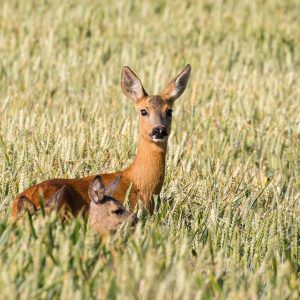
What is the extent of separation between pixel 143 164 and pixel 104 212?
1295 mm

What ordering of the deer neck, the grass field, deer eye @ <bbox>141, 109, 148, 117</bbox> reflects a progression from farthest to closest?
deer eye @ <bbox>141, 109, 148, 117</bbox> → the deer neck → the grass field

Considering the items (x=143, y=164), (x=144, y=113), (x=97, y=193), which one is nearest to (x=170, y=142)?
(x=144, y=113)

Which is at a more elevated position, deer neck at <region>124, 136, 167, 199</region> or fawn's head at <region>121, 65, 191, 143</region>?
fawn's head at <region>121, 65, 191, 143</region>

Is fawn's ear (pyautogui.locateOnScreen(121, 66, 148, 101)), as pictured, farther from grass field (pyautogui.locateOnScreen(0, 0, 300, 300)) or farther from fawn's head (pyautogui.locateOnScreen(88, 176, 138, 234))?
fawn's head (pyautogui.locateOnScreen(88, 176, 138, 234))

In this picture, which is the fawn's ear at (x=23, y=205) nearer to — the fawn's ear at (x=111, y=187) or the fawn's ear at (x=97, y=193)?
the fawn's ear at (x=97, y=193)

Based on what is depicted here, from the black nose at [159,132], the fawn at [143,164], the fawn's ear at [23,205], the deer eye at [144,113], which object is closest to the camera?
the fawn's ear at [23,205]

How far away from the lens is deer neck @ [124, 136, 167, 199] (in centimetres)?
732

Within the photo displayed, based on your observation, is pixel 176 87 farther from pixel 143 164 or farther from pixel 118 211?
pixel 118 211

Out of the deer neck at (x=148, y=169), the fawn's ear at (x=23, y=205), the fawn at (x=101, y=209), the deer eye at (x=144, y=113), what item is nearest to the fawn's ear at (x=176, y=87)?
the deer eye at (x=144, y=113)

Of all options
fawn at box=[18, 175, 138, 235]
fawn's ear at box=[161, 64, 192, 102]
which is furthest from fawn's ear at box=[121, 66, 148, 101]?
fawn at box=[18, 175, 138, 235]

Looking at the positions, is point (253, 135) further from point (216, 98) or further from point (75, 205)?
point (75, 205)

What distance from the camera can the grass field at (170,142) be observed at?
486cm

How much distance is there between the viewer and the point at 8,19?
1513 centimetres

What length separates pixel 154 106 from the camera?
25.6 ft
